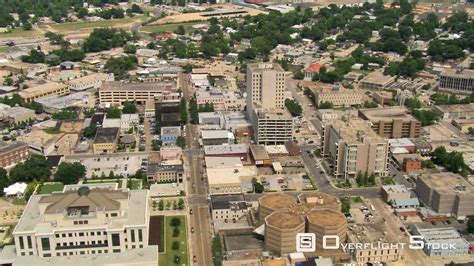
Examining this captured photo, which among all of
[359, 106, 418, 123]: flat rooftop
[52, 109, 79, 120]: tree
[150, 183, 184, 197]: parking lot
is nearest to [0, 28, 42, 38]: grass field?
[52, 109, 79, 120]: tree

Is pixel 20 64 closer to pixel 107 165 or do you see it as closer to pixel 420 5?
pixel 107 165

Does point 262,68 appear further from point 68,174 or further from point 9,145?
point 9,145

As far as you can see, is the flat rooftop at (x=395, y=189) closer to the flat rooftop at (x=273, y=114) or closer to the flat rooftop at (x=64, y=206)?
the flat rooftop at (x=273, y=114)

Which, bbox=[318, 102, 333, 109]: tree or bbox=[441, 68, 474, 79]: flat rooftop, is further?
bbox=[441, 68, 474, 79]: flat rooftop

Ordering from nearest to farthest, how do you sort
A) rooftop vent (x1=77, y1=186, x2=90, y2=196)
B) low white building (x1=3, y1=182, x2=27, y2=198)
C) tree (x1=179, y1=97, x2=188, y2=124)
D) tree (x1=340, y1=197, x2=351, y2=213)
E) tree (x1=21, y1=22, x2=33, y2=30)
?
rooftop vent (x1=77, y1=186, x2=90, y2=196) → tree (x1=340, y1=197, x2=351, y2=213) → low white building (x1=3, y1=182, x2=27, y2=198) → tree (x1=179, y1=97, x2=188, y2=124) → tree (x1=21, y1=22, x2=33, y2=30)

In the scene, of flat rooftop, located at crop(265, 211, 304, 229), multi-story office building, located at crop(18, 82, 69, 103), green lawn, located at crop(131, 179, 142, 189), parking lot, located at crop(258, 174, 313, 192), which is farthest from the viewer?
multi-story office building, located at crop(18, 82, 69, 103)

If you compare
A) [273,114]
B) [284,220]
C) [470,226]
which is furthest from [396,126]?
[284,220]

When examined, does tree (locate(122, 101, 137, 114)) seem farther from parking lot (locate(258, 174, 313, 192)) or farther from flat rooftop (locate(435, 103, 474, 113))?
flat rooftop (locate(435, 103, 474, 113))
